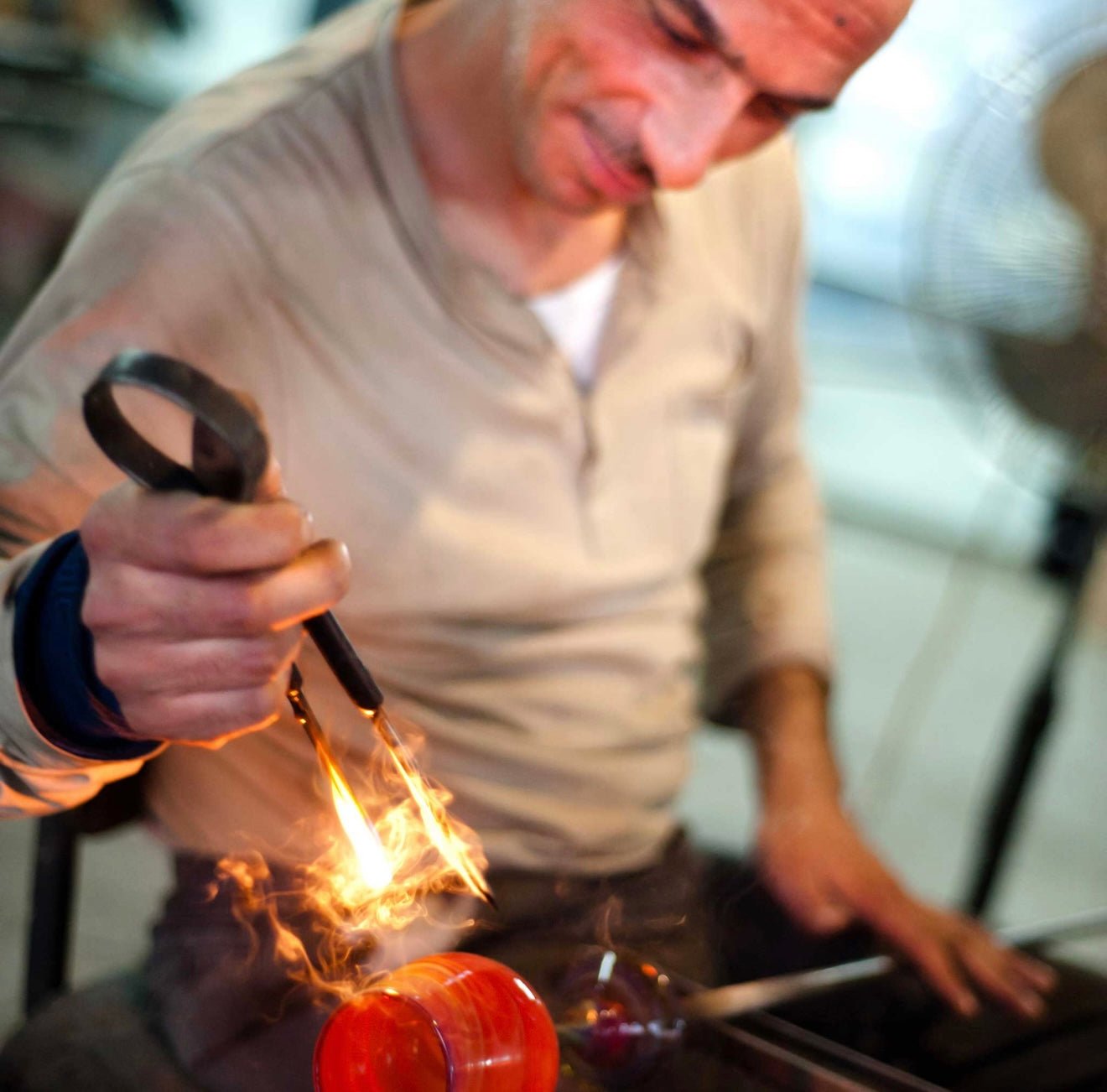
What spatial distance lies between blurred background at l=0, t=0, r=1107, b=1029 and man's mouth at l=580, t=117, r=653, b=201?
15cm

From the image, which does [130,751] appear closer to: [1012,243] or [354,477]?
[354,477]

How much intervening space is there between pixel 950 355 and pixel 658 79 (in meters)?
0.78

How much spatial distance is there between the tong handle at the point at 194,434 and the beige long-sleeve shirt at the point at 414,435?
11 cm

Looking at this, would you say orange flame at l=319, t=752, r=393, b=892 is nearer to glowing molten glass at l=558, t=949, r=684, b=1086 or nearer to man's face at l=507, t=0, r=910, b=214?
glowing molten glass at l=558, t=949, r=684, b=1086

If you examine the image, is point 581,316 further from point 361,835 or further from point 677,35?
point 361,835

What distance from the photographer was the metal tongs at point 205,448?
41 cm

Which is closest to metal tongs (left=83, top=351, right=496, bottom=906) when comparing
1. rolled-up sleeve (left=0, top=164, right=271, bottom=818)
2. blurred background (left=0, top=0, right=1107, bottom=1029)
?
rolled-up sleeve (left=0, top=164, right=271, bottom=818)

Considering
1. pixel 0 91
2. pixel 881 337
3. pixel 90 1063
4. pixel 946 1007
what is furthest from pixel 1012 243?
pixel 881 337

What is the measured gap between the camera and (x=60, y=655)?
20.4 inches

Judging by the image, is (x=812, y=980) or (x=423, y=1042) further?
(x=812, y=980)

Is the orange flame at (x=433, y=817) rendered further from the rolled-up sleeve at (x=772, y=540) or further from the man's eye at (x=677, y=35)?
the rolled-up sleeve at (x=772, y=540)

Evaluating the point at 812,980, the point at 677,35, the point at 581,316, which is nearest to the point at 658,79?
the point at 677,35

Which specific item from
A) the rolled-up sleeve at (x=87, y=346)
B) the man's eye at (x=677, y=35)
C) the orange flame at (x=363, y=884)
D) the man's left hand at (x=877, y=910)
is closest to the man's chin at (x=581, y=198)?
the man's eye at (x=677, y=35)

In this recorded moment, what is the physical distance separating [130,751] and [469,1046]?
0.20 meters
